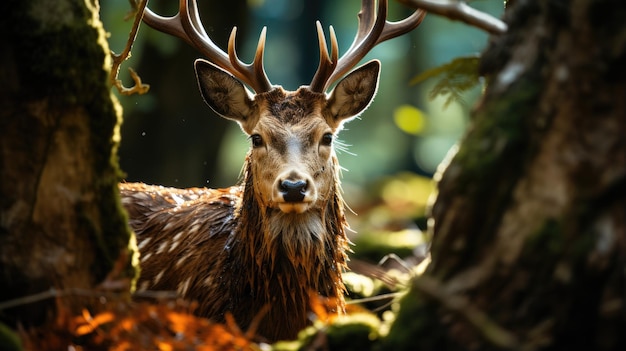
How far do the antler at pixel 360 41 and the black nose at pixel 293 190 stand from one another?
1.00 meters

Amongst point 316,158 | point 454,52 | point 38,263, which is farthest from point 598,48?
point 454,52

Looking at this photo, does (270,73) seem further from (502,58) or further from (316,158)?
(502,58)

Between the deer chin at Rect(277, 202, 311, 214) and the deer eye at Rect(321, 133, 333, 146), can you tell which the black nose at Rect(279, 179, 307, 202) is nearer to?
the deer chin at Rect(277, 202, 311, 214)

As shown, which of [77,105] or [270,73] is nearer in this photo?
[77,105]

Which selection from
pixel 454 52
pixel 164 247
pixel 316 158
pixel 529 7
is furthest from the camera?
pixel 454 52

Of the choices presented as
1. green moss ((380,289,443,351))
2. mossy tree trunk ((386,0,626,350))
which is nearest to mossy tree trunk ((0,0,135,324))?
green moss ((380,289,443,351))

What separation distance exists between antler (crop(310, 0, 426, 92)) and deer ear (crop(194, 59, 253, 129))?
559 mm

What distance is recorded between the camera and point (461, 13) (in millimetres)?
3463

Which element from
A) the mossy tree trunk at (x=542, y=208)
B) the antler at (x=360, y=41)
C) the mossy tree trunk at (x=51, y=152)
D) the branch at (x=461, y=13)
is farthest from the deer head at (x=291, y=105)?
the mossy tree trunk at (x=542, y=208)

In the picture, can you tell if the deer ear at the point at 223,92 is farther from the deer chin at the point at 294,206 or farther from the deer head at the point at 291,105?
the deer chin at the point at 294,206

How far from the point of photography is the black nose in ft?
17.7

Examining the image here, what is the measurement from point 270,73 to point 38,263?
120ft

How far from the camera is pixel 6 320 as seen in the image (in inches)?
132

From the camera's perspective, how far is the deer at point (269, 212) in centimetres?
559
